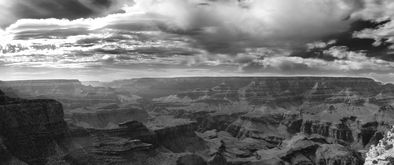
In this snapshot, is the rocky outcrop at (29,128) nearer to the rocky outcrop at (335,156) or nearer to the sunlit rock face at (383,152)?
the sunlit rock face at (383,152)

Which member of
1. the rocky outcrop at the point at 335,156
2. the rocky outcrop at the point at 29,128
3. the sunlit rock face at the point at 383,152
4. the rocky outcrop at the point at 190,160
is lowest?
the rocky outcrop at the point at 335,156

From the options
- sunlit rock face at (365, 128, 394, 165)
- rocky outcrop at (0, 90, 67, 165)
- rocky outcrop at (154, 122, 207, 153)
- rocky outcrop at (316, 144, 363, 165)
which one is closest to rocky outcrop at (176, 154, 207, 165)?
rocky outcrop at (154, 122, 207, 153)

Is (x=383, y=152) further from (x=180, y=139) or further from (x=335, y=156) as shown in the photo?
(x=180, y=139)

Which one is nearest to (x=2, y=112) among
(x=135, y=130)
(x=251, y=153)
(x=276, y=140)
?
(x=135, y=130)

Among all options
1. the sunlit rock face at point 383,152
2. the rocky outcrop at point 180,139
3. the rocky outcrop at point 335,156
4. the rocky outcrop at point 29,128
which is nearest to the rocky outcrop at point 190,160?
the rocky outcrop at point 180,139

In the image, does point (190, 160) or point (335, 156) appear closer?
point (190, 160)

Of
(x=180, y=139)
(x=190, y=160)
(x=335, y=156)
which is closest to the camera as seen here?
(x=190, y=160)

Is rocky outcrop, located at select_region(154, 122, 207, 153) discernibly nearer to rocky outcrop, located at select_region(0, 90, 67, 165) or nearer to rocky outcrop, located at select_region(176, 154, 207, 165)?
rocky outcrop, located at select_region(176, 154, 207, 165)

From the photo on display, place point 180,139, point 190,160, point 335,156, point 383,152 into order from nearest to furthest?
point 383,152 → point 190,160 → point 335,156 → point 180,139

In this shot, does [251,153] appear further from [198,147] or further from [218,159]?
[218,159]

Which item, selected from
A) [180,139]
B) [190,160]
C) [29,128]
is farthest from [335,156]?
[29,128]
